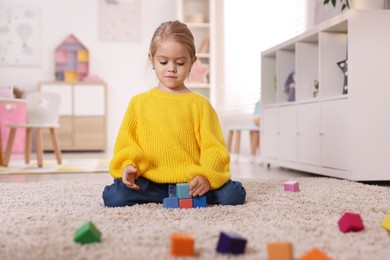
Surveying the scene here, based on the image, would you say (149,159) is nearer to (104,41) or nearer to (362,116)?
(362,116)

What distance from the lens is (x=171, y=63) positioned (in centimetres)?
164

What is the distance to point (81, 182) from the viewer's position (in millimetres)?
2402

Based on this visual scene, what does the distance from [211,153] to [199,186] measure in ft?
0.43

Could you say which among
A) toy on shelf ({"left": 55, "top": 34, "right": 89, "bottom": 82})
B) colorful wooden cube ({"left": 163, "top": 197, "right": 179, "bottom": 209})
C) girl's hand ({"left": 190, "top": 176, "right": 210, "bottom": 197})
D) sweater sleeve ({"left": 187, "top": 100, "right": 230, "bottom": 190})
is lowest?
colorful wooden cube ({"left": 163, "top": 197, "right": 179, "bottom": 209})

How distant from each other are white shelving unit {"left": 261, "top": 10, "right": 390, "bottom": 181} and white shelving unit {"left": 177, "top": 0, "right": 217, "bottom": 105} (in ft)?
8.82

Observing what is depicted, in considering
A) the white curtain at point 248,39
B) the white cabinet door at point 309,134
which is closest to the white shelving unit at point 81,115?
the white curtain at point 248,39

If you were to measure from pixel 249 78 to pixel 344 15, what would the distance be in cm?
276

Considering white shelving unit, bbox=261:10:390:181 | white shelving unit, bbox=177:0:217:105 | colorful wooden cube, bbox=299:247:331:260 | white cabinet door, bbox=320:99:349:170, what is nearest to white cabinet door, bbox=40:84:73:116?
white shelving unit, bbox=177:0:217:105

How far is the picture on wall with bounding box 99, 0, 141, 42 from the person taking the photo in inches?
251

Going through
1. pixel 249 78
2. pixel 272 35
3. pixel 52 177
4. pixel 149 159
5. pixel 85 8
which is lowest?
pixel 52 177

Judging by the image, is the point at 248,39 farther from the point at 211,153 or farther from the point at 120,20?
the point at 211,153

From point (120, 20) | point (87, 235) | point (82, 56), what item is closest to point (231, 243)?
point (87, 235)

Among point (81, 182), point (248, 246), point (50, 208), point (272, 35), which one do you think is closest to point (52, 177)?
point (81, 182)

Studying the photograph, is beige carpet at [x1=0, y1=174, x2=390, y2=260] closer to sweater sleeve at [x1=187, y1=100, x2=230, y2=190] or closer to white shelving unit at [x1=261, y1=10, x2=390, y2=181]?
sweater sleeve at [x1=187, y1=100, x2=230, y2=190]
